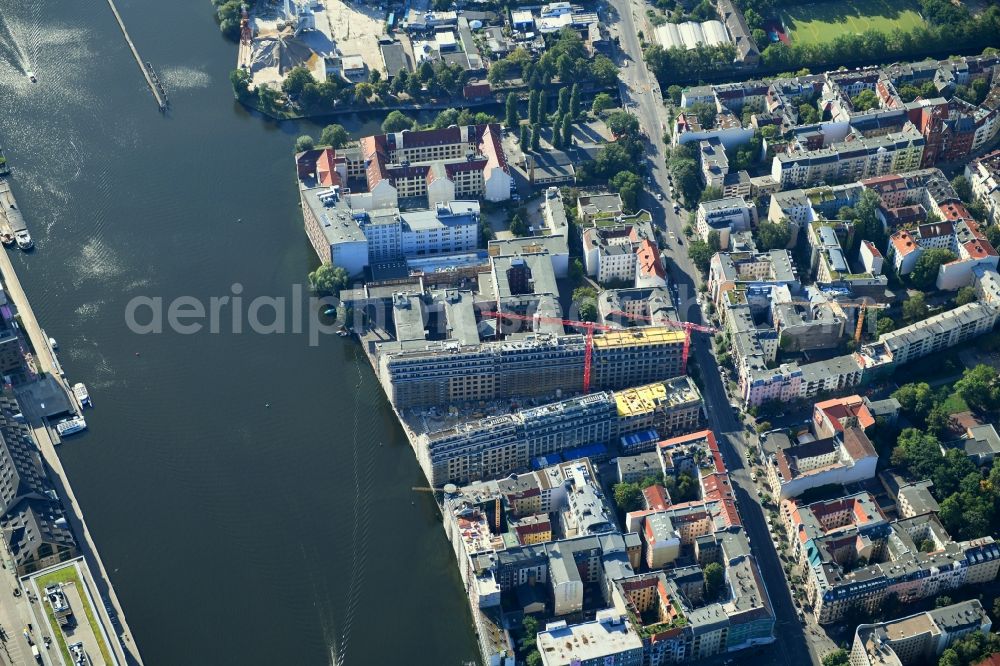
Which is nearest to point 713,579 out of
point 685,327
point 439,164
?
point 685,327

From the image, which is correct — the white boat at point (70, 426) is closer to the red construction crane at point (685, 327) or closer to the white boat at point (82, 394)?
the white boat at point (82, 394)

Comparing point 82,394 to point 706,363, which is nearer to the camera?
point 82,394

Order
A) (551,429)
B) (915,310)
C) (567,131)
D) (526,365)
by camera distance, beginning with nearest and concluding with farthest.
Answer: (551,429) → (526,365) → (915,310) → (567,131)

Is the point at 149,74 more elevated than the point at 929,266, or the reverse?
the point at 149,74

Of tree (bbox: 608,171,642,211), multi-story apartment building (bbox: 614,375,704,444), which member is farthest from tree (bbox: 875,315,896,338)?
tree (bbox: 608,171,642,211)

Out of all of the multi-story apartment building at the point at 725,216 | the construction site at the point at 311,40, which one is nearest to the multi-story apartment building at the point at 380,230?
the multi-story apartment building at the point at 725,216

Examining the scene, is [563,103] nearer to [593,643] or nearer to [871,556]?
[871,556]
